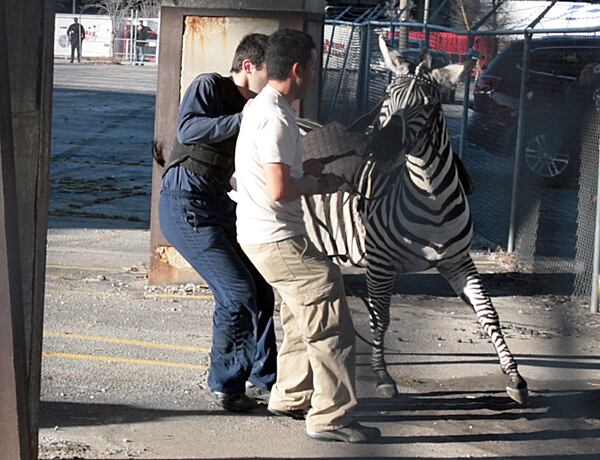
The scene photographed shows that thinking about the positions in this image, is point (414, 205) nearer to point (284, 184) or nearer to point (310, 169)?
point (310, 169)

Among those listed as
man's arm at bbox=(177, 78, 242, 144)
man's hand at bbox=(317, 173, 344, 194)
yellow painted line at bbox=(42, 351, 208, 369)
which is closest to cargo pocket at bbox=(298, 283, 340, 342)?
man's hand at bbox=(317, 173, 344, 194)

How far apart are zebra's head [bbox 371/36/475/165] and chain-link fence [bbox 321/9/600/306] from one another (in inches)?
13.5

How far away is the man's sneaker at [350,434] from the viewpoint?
4855 millimetres

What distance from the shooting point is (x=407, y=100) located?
5441 millimetres

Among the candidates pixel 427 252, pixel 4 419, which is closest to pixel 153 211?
pixel 427 252

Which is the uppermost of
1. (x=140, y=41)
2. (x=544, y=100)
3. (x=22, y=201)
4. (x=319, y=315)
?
(x=544, y=100)

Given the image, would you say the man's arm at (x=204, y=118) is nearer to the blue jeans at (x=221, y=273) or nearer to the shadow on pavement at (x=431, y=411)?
the blue jeans at (x=221, y=273)

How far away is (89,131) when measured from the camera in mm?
20688

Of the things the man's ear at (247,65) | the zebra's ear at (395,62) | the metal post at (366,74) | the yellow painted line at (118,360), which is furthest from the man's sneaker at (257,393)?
the metal post at (366,74)

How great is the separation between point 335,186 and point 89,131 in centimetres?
1633

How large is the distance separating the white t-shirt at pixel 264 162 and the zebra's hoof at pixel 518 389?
1381 millimetres

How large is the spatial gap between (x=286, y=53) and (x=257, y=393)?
1832 mm

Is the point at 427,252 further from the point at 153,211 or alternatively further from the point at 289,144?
the point at 153,211

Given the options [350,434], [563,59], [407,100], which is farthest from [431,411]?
[563,59]
